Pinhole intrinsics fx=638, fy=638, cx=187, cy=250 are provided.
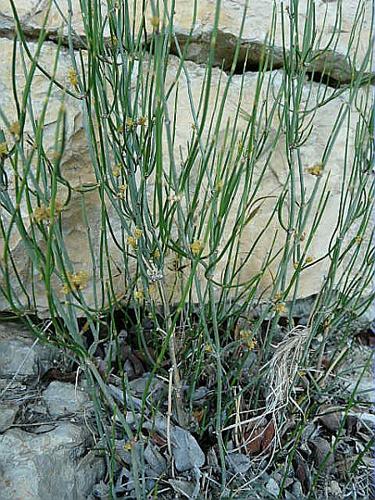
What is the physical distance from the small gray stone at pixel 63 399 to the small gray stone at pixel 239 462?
26cm

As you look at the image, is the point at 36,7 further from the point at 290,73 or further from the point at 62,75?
the point at 290,73

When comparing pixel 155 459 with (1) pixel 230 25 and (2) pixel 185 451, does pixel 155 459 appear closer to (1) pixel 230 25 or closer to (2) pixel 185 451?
(2) pixel 185 451

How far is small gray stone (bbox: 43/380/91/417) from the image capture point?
1.07m

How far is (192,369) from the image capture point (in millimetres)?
1085

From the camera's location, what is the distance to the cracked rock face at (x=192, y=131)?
43.6 inches

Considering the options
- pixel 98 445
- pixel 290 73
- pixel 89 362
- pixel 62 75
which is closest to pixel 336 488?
pixel 98 445

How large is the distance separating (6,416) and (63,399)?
0.36 ft

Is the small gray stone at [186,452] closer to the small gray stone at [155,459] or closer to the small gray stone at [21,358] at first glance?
the small gray stone at [155,459]

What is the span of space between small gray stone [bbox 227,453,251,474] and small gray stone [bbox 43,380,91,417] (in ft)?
0.84

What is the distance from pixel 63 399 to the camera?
1092 millimetres

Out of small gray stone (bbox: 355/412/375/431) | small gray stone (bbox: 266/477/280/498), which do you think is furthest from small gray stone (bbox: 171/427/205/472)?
small gray stone (bbox: 355/412/375/431)

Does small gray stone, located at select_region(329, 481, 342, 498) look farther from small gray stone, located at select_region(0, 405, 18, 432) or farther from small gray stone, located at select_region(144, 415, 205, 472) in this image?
small gray stone, located at select_region(0, 405, 18, 432)

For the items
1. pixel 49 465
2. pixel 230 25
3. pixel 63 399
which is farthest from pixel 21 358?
pixel 230 25

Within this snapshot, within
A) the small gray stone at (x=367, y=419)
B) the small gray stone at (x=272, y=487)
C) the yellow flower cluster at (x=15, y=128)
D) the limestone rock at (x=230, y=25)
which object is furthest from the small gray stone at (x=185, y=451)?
the limestone rock at (x=230, y=25)
